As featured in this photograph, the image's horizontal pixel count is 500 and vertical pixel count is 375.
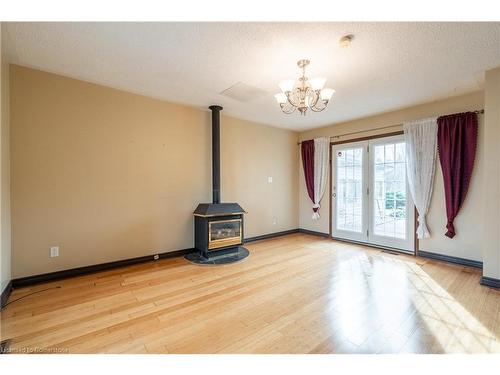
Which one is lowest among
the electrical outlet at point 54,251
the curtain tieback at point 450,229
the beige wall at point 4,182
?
the electrical outlet at point 54,251

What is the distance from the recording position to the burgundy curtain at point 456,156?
3.17 metres

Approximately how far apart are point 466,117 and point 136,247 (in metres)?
5.26

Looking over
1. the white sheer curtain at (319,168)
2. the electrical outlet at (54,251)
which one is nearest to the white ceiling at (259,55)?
the white sheer curtain at (319,168)

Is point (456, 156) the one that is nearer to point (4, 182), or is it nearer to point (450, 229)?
point (450, 229)

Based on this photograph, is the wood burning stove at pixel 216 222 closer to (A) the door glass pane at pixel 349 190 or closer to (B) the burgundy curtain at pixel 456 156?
(A) the door glass pane at pixel 349 190

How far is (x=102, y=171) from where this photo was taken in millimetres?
3100

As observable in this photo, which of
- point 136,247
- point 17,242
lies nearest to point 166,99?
point 136,247

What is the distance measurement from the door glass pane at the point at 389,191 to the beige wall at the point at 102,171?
2680 mm

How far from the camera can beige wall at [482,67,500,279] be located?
2.56 m

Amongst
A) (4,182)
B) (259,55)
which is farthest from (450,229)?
(4,182)

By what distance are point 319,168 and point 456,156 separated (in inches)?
91.6
